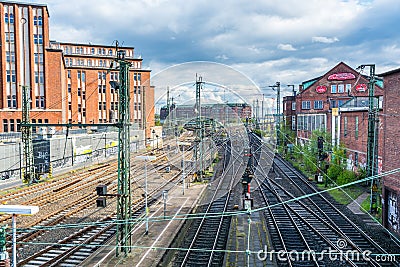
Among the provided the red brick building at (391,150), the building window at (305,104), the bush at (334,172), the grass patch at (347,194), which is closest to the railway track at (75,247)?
the red brick building at (391,150)

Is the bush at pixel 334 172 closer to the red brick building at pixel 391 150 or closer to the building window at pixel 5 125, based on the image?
the red brick building at pixel 391 150

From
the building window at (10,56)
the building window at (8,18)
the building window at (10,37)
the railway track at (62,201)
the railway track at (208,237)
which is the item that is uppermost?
the building window at (8,18)

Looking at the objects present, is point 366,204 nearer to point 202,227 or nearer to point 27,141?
point 202,227

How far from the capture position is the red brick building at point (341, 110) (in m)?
28.9

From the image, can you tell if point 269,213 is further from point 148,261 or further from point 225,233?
point 148,261

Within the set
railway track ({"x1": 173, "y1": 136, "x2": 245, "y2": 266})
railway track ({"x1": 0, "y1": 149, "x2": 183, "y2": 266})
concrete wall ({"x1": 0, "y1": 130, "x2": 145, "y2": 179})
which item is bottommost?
railway track ({"x1": 173, "y1": 136, "x2": 245, "y2": 266})

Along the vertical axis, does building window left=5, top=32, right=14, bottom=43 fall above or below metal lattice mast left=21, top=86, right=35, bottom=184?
above

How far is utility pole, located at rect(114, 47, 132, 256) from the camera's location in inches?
507

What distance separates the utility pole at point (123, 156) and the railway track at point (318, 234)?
Answer: 199 inches

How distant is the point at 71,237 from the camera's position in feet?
48.8

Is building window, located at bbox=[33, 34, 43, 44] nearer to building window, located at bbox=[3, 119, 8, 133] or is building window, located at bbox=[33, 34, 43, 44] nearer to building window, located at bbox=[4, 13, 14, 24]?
building window, located at bbox=[4, 13, 14, 24]

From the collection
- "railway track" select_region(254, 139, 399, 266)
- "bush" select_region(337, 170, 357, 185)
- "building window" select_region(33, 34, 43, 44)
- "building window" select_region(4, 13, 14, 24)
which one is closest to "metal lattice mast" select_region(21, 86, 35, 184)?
"railway track" select_region(254, 139, 399, 266)

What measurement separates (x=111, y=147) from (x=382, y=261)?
120ft

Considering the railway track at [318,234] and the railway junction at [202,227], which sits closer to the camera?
the railway track at [318,234]
